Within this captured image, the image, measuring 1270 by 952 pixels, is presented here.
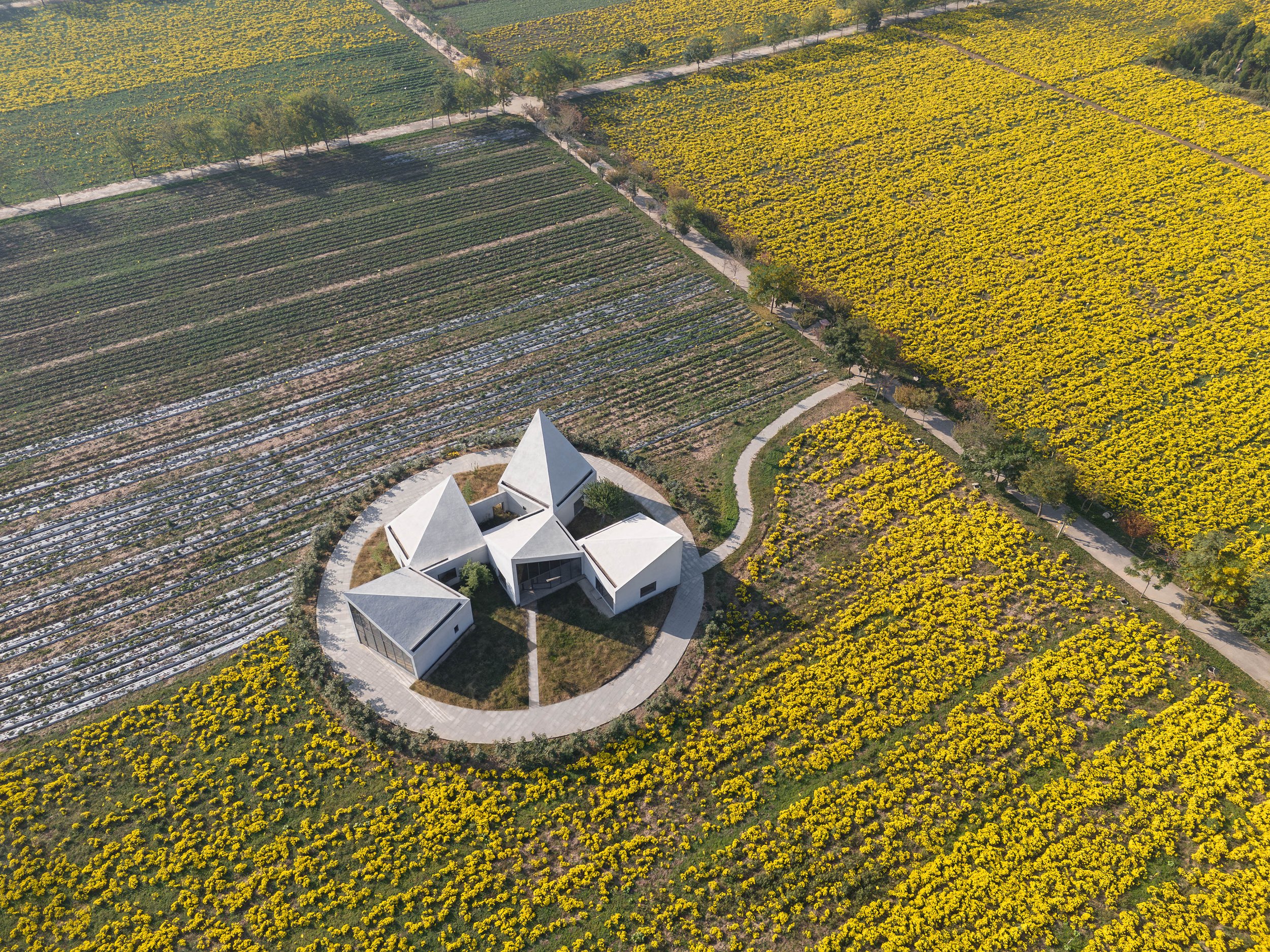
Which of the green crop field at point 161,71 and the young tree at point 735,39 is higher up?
the young tree at point 735,39

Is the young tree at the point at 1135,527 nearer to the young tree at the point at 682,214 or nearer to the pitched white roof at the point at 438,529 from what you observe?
the pitched white roof at the point at 438,529

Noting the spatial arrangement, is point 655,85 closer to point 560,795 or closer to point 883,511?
point 883,511

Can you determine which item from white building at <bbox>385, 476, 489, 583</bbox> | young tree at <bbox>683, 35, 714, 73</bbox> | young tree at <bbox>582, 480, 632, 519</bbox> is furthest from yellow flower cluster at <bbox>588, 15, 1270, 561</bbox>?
white building at <bbox>385, 476, 489, 583</bbox>

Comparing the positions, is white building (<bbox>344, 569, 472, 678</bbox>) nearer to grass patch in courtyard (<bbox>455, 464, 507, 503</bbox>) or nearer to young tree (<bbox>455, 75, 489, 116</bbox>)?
grass patch in courtyard (<bbox>455, 464, 507, 503</bbox>)

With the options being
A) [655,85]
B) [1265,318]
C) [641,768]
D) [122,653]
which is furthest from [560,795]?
[655,85]

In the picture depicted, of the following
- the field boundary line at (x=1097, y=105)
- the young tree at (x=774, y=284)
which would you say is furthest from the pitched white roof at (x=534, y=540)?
the field boundary line at (x=1097, y=105)

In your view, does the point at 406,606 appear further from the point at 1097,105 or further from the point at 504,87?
the point at 1097,105
